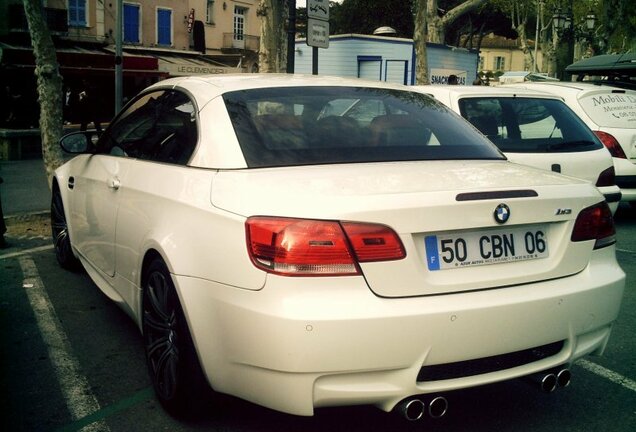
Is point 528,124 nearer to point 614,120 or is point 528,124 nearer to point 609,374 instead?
point 614,120

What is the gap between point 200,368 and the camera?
3072mm

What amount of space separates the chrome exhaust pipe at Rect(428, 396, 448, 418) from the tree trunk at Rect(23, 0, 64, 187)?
7.50m

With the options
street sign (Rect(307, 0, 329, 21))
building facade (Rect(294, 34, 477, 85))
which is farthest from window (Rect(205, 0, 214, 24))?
street sign (Rect(307, 0, 329, 21))

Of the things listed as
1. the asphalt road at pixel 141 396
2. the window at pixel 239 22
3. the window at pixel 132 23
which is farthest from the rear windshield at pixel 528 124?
the window at pixel 239 22

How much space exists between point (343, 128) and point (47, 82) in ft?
22.2

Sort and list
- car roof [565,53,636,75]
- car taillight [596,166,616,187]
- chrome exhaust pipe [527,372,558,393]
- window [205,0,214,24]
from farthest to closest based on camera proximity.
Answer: window [205,0,214,24] < car roof [565,53,636,75] < car taillight [596,166,616,187] < chrome exhaust pipe [527,372,558,393]

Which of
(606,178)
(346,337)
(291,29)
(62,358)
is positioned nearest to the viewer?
(346,337)

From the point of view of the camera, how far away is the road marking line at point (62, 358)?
11.7 feet

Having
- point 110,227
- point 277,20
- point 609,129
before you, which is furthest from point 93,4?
point 110,227

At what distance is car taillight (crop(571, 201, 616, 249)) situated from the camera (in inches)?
126

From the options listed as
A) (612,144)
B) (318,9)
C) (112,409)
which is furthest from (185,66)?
(112,409)

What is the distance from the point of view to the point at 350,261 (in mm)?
2738

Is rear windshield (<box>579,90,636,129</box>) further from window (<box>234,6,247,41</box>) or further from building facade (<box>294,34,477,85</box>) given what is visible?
window (<box>234,6,247,41</box>)

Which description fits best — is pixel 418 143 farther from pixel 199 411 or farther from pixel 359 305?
pixel 199 411
